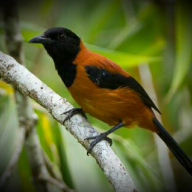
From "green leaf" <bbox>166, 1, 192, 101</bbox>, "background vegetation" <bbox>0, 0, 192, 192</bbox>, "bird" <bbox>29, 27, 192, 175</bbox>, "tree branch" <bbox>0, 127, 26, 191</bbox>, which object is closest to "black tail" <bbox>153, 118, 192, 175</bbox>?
"bird" <bbox>29, 27, 192, 175</bbox>

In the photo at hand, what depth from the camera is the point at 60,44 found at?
3301mm

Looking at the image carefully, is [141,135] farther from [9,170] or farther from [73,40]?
[9,170]

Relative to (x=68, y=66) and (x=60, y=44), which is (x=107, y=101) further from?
(x=60, y=44)

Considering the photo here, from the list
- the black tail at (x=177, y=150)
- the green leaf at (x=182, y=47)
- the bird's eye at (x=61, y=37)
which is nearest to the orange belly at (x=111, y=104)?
the black tail at (x=177, y=150)

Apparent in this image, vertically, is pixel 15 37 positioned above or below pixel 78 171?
above

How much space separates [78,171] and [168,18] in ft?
8.41

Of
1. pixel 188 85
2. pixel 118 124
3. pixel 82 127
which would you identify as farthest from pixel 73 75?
pixel 188 85

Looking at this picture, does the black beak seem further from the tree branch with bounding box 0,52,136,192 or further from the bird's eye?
the tree branch with bounding box 0,52,136,192

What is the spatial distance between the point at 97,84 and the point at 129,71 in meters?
1.51

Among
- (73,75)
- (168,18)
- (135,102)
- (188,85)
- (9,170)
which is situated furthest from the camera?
(168,18)

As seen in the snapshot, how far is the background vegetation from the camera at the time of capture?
3445 millimetres

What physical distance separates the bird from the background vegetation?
0.65 feet

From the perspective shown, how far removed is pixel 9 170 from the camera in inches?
98.7

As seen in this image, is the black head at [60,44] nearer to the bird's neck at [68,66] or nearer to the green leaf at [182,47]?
the bird's neck at [68,66]
